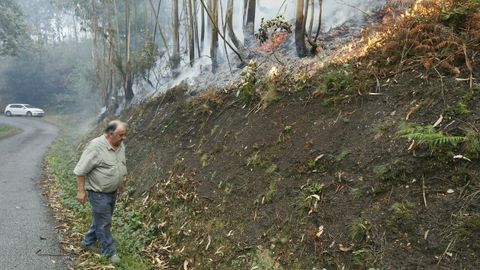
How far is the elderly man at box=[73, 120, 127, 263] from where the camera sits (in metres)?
4.70

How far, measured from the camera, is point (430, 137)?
3697mm

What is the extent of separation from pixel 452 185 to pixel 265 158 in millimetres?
2505

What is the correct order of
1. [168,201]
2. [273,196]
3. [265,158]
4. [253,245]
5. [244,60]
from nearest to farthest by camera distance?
[253,245] < [273,196] < [265,158] < [168,201] < [244,60]

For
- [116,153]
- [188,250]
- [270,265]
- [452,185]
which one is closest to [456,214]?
[452,185]

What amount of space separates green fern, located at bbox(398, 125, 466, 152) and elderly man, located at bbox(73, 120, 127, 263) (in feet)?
10.4

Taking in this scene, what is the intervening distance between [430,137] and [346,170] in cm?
96

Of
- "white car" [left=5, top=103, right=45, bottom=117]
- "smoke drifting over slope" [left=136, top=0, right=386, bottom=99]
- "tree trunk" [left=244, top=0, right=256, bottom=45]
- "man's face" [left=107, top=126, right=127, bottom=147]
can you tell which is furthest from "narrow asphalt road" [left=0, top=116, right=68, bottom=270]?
"white car" [left=5, top=103, right=45, bottom=117]

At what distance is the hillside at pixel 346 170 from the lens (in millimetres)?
3488

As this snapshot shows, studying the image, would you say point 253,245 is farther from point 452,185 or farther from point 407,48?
point 407,48

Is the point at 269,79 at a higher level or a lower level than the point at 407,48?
Answer: lower

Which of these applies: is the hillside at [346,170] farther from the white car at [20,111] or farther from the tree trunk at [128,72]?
the white car at [20,111]

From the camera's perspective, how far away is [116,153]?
16.2 feet

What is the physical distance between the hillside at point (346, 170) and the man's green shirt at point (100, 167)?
1.25 meters

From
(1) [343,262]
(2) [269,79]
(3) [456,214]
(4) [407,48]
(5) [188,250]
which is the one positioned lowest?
(5) [188,250]
